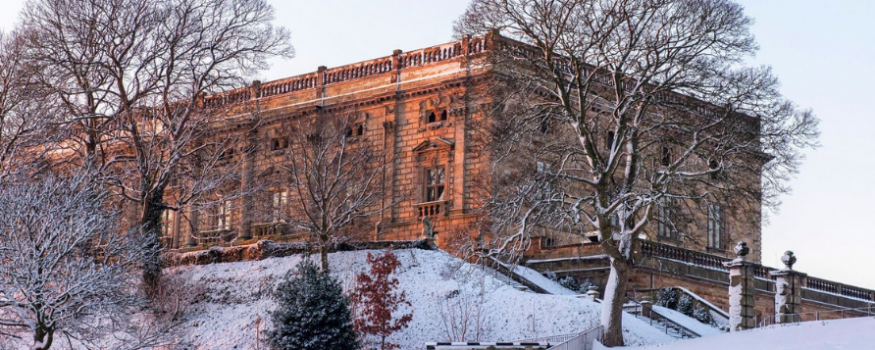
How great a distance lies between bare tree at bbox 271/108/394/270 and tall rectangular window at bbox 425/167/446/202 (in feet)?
5.61

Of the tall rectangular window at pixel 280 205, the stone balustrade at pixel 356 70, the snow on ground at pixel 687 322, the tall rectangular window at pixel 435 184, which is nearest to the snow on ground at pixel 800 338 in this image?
the snow on ground at pixel 687 322

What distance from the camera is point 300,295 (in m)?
38.9

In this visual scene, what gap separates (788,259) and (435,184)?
18275 millimetres

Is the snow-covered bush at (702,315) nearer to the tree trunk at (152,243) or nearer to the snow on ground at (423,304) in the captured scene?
the snow on ground at (423,304)

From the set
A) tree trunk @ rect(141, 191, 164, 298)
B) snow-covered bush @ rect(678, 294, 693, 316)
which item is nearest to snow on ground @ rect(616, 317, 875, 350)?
snow-covered bush @ rect(678, 294, 693, 316)

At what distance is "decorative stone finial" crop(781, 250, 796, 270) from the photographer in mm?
42281

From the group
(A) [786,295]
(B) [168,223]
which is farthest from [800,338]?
(B) [168,223]

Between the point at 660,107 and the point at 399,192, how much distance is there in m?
19.3

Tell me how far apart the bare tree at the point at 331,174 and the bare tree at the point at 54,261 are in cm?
899

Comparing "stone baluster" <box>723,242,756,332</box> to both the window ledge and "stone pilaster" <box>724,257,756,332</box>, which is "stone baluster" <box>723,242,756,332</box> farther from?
the window ledge

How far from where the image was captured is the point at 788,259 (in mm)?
42406

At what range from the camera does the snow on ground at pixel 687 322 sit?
42344 millimetres

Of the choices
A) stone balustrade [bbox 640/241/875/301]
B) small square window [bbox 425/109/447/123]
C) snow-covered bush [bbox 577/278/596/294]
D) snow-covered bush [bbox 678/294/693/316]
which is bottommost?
snow-covered bush [bbox 678/294/693/316]

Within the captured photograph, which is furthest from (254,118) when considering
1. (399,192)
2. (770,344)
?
(770,344)
